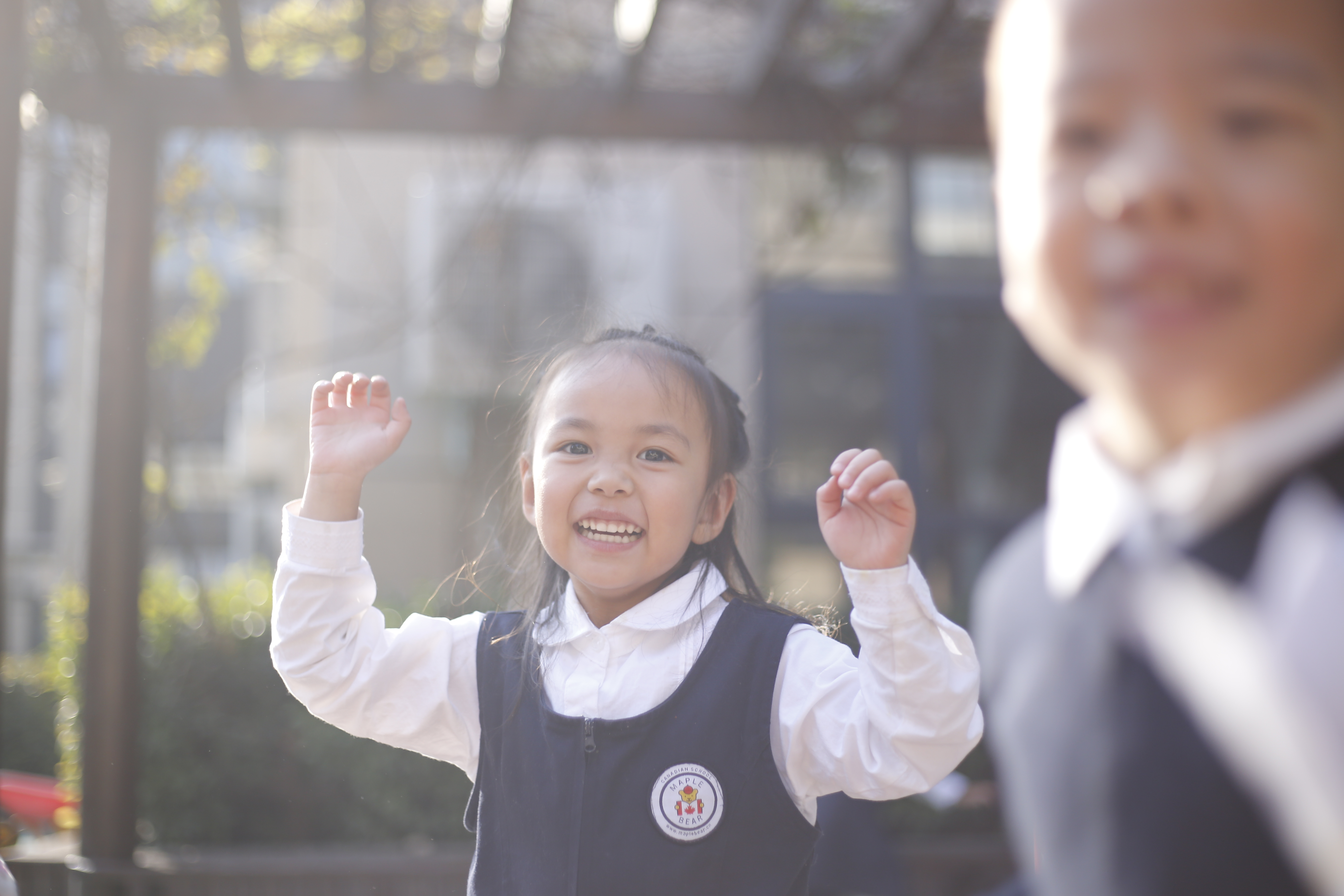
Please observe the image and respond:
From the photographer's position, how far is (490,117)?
3486 millimetres

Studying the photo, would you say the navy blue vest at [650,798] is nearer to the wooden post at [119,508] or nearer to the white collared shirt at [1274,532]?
the white collared shirt at [1274,532]

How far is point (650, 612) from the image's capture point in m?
1.43

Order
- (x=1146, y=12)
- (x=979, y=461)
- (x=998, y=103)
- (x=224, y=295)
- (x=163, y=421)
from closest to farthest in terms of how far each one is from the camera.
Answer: (x=1146, y=12)
(x=998, y=103)
(x=163, y=421)
(x=224, y=295)
(x=979, y=461)

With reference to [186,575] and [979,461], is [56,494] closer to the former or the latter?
[186,575]

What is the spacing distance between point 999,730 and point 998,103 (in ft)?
1.47

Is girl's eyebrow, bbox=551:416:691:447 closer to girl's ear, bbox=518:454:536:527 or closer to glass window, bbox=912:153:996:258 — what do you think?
girl's ear, bbox=518:454:536:527

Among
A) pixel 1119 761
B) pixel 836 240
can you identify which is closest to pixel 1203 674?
pixel 1119 761

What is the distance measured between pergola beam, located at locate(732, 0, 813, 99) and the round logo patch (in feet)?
7.95

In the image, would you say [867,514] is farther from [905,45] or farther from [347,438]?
[905,45]

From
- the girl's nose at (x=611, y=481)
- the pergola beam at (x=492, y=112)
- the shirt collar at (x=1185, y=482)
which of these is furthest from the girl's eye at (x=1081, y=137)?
the pergola beam at (x=492, y=112)

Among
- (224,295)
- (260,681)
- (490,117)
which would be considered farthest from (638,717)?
(224,295)

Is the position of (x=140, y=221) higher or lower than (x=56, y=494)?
higher

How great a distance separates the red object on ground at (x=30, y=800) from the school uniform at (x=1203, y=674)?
332cm

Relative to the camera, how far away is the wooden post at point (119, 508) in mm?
3236
